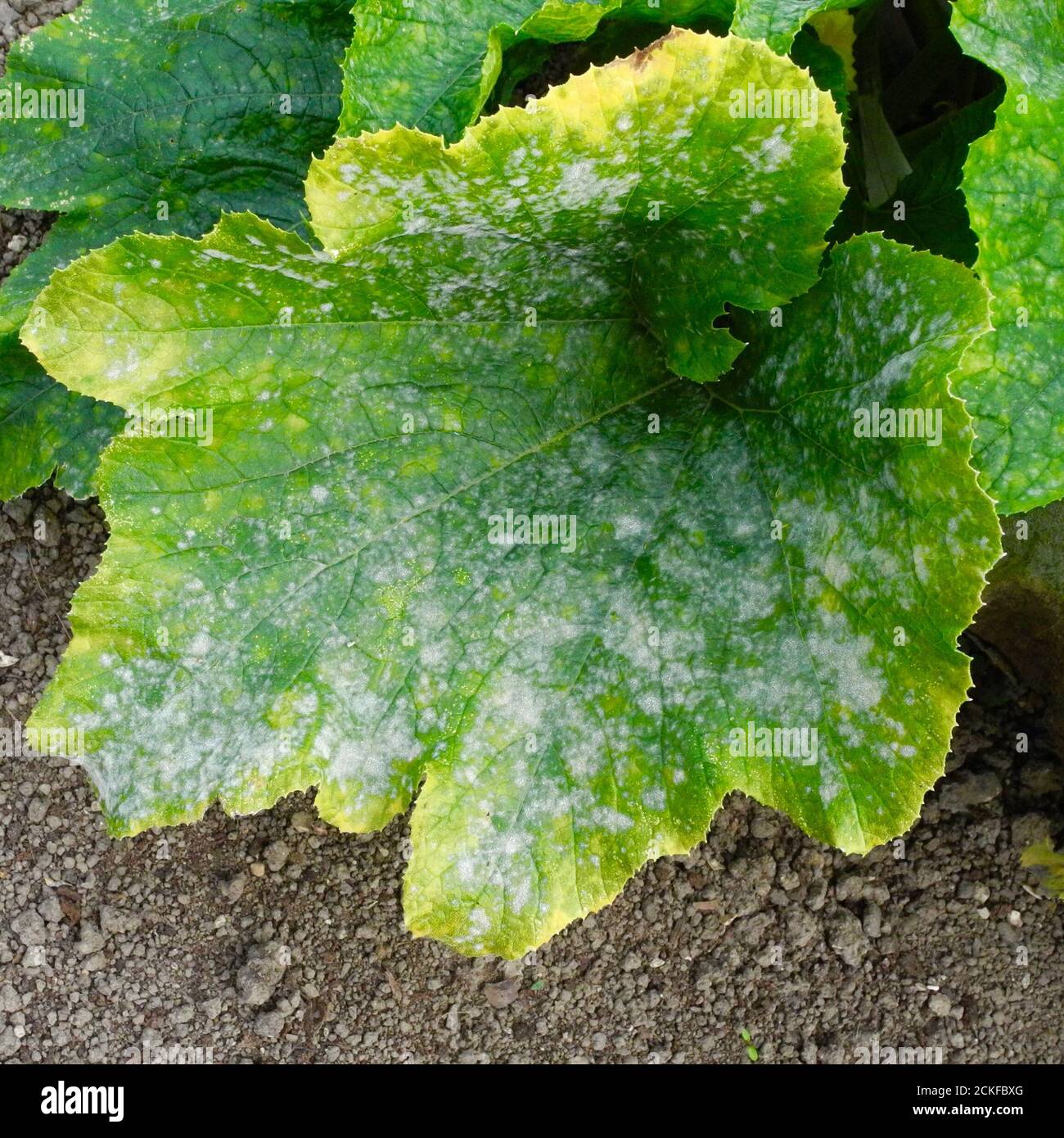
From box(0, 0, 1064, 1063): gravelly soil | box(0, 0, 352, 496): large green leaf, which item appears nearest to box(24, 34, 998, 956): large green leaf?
box(0, 0, 352, 496): large green leaf

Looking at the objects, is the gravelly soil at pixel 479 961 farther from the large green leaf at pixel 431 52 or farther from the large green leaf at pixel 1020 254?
the large green leaf at pixel 431 52

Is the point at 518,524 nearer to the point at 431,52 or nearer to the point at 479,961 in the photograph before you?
the point at 431,52

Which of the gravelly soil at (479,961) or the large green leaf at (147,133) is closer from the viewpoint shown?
the large green leaf at (147,133)

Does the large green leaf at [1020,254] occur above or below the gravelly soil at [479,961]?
above

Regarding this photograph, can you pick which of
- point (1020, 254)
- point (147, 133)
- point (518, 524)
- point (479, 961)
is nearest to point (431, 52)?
point (147, 133)

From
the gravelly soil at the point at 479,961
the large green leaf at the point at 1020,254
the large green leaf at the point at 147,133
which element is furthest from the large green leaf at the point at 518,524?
the gravelly soil at the point at 479,961

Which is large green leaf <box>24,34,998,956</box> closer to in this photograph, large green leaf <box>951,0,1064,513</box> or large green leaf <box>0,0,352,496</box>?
large green leaf <box>951,0,1064,513</box>
